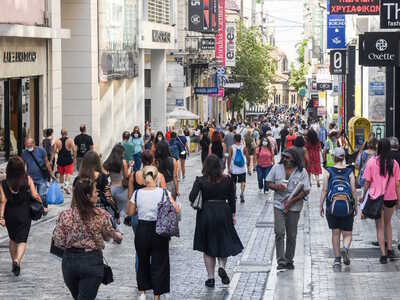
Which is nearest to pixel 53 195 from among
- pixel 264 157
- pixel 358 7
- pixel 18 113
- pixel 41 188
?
pixel 41 188

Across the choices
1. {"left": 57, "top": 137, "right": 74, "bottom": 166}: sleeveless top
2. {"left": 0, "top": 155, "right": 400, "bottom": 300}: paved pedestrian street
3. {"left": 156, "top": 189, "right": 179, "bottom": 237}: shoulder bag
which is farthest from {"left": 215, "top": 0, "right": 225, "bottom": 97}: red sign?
{"left": 156, "top": 189, "right": 179, "bottom": 237}: shoulder bag

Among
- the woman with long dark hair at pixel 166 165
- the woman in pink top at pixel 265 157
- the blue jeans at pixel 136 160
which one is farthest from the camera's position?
the blue jeans at pixel 136 160

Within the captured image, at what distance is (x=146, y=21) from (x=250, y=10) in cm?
10676

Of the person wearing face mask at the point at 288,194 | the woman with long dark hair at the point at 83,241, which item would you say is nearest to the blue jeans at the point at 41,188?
the person wearing face mask at the point at 288,194

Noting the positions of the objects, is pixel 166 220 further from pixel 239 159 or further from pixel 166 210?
pixel 239 159

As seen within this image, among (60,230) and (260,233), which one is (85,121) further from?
(60,230)

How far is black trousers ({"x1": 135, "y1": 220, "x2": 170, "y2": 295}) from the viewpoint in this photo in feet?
38.8

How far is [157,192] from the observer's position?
39.0 ft

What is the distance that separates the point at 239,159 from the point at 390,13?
15.2ft

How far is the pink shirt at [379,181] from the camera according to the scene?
1475 centimetres

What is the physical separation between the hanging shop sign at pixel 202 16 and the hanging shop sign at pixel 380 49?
39.9m

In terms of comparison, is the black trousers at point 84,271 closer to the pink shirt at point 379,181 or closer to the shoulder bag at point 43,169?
the pink shirt at point 379,181

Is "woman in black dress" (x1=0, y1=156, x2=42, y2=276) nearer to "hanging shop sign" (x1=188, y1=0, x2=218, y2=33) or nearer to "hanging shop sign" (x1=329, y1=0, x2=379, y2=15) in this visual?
"hanging shop sign" (x1=329, y1=0, x2=379, y2=15)

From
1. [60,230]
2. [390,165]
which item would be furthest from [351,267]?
[60,230]
